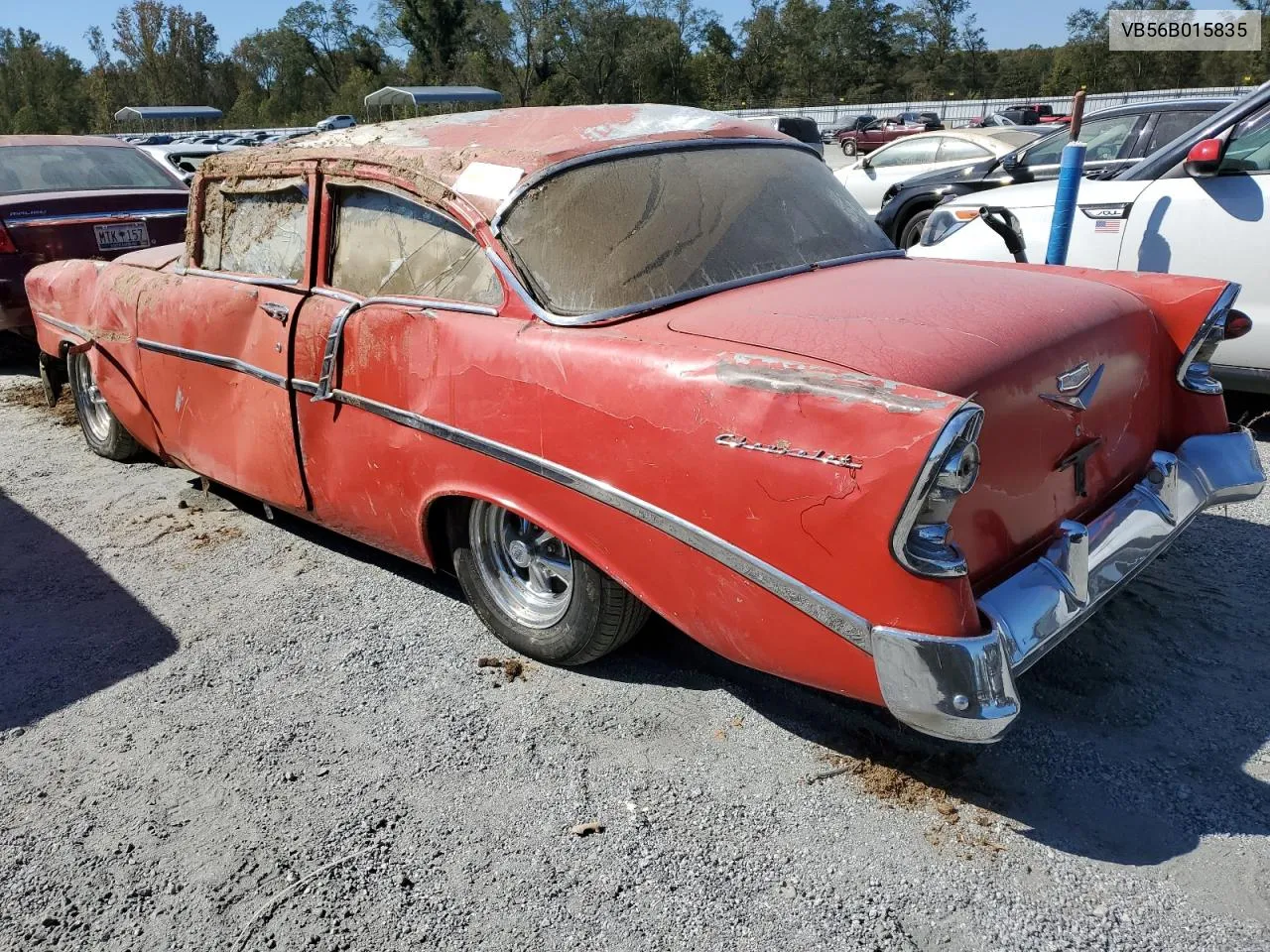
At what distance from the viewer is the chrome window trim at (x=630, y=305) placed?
2.74m

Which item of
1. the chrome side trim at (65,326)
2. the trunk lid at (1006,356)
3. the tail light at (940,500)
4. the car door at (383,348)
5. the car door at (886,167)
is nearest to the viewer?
the tail light at (940,500)

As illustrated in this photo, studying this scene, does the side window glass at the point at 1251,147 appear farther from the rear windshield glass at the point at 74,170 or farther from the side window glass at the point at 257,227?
the rear windshield glass at the point at 74,170

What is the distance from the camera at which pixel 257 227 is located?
12.5 ft

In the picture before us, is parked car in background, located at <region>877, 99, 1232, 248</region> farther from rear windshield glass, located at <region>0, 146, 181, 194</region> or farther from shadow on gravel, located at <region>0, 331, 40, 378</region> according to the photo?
shadow on gravel, located at <region>0, 331, 40, 378</region>

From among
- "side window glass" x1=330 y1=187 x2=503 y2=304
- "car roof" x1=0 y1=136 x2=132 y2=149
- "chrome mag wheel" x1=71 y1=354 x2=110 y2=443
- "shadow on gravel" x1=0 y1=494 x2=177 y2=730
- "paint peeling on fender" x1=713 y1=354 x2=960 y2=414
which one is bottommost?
"shadow on gravel" x1=0 y1=494 x2=177 y2=730

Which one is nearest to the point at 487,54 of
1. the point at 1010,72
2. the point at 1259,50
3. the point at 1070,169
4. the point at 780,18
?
the point at 780,18

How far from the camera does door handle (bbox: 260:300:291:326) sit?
Answer: 11.4ft

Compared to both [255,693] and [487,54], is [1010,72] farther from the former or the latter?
[255,693]

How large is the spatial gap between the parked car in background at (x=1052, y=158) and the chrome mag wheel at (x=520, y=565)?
500 cm

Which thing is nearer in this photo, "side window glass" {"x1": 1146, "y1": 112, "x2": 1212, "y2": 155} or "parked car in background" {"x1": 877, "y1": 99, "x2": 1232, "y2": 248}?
"side window glass" {"x1": 1146, "y1": 112, "x2": 1212, "y2": 155}

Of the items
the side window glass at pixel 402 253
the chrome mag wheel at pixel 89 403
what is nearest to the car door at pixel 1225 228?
the side window glass at pixel 402 253

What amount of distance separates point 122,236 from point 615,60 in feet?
202

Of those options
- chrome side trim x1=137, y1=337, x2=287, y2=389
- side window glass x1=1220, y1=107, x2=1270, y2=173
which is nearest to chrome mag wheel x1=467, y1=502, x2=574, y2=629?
chrome side trim x1=137, y1=337, x2=287, y2=389

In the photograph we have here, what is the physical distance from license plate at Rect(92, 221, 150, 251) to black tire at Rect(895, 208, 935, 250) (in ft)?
18.8
